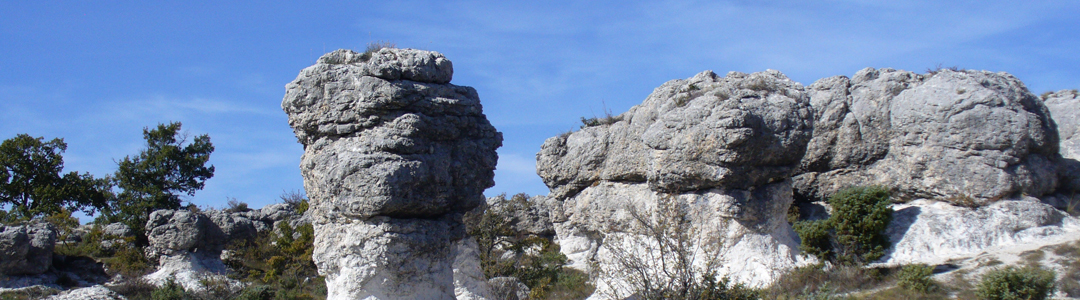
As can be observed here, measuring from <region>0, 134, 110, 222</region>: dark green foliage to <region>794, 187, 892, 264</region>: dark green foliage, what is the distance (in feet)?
111

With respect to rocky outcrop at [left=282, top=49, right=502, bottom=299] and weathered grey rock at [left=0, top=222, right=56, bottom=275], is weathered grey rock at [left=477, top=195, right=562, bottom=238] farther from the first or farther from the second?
weathered grey rock at [left=0, top=222, right=56, bottom=275]

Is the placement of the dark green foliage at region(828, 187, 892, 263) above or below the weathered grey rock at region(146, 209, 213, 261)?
below

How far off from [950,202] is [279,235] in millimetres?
23032

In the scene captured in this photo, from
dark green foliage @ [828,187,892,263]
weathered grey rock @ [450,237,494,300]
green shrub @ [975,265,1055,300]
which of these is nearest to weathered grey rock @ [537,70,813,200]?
dark green foliage @ [828,187,892,263]

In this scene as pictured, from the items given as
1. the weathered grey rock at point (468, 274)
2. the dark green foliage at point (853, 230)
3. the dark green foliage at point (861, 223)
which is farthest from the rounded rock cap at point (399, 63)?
the dark green foliage at point (861, 223)

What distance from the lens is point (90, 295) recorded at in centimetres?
2038

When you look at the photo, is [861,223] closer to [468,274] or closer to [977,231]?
[977,231]

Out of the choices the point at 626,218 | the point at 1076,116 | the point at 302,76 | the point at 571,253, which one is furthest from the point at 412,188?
the point at 1076,116

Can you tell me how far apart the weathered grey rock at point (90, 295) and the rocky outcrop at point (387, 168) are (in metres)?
10.1

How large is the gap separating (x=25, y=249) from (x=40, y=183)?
15.3 metres

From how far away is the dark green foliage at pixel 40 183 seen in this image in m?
35.9

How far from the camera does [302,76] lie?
1400 centimetres

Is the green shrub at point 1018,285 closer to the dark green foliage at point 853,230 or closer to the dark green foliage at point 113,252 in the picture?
the dark green foliage at point 853,230

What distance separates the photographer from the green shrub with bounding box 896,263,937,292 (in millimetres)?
14023
